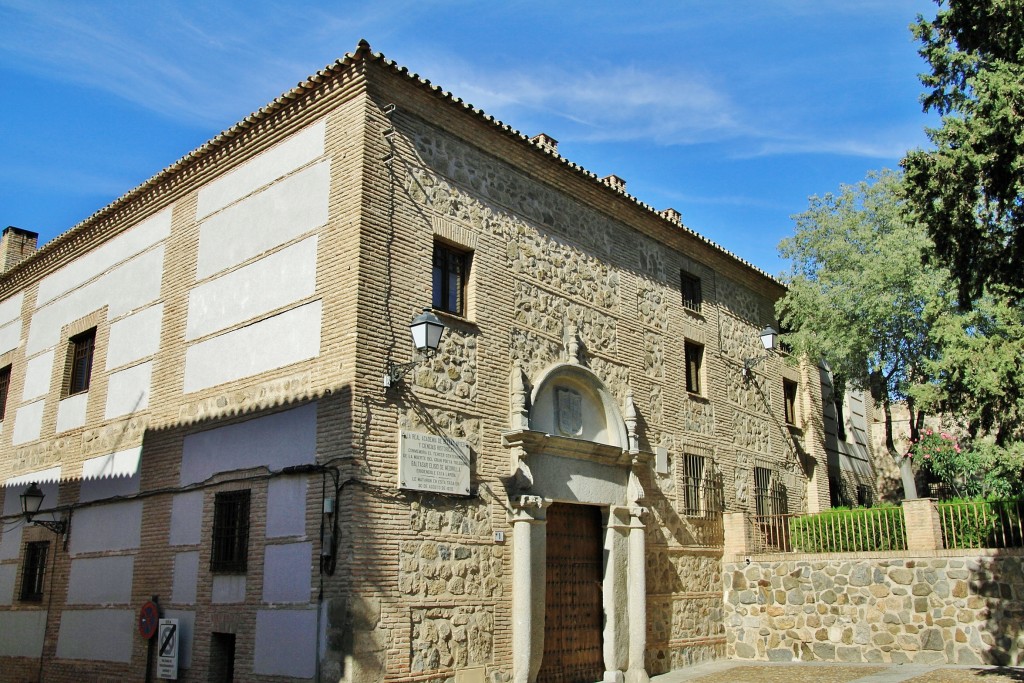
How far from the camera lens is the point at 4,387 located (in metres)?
17.1

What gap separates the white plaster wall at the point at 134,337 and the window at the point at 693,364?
8.81m

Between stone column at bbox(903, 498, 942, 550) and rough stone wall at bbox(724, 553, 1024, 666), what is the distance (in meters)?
0.27

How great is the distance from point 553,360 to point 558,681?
169 inches

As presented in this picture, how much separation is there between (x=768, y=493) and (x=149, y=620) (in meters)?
11.2

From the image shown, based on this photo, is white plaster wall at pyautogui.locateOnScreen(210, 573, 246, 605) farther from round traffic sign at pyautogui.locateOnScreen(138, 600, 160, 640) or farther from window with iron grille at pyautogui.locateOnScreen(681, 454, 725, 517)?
window with iron grille at pyautogui.locateOnScreen(681, 454, 725, 517)

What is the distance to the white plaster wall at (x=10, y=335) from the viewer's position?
16781 mm

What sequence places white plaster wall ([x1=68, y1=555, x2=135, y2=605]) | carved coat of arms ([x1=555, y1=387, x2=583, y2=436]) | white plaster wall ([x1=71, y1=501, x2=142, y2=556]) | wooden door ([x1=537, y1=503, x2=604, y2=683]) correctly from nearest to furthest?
wooden door ([x1=537, y1=503, x2=604, y2=683]) < white plaster wall ([x1=68, y1=555, x2=135, y2=605]) < white plaster wall ([x1=71, y1=501, x2=142, y2=556]) < carved coat of arms ([x1=555, y1=387, x2=583, y2=436])

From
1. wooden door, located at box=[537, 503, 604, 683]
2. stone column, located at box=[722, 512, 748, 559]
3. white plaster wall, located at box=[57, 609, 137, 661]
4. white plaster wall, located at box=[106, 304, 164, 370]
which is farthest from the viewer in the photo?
stone column, located at box=[722, 512, 748, 559]

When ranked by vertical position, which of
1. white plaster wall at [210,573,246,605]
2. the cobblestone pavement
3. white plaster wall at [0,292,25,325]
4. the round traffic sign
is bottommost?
the cobblestone pavement

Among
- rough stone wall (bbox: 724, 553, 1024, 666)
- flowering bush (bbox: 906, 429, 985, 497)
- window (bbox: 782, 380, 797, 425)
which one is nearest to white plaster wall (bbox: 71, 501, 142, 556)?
rough stone wall (bbox: 724, 553, 1024, 666)

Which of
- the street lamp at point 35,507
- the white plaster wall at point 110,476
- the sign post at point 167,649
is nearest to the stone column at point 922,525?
the sign post at point 167,649

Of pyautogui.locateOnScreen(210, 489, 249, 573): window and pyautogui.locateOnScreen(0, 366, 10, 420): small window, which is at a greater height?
pyautogui.locateOnScreen(0, 366, 10, 420): small window

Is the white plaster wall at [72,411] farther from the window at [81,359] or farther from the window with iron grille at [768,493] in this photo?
the window with iron grille at [768,493]

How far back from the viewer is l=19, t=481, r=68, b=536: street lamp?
13.3 meters
